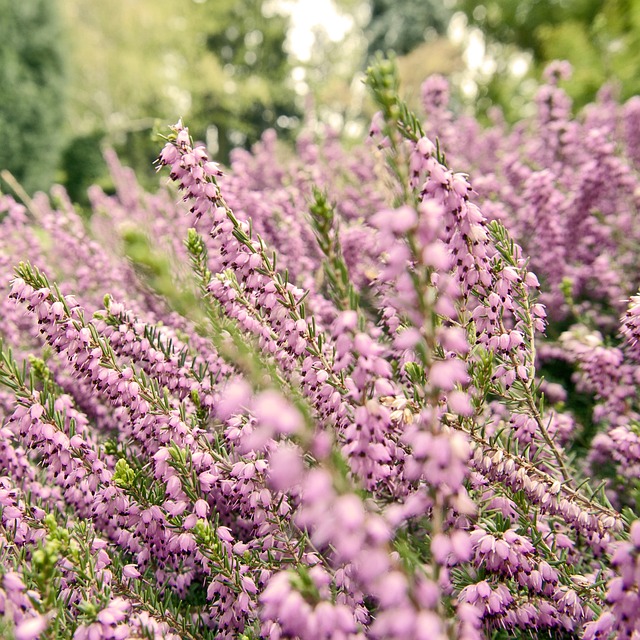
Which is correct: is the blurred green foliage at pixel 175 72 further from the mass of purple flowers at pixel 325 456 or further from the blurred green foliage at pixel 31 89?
the mass of purple flowers at pixel 325 456

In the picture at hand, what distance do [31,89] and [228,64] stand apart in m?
18.1

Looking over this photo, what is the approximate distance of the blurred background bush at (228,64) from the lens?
64.8 feet

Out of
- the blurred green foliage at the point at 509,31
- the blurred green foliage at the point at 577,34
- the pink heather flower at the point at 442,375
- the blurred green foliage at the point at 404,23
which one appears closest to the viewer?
the pink heather flower at the point at 442,375

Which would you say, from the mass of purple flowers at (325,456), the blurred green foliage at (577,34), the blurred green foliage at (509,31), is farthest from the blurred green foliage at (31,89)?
the mass of purple flowers at (325,456)

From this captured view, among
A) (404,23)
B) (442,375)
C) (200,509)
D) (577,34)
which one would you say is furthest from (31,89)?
(442,375)

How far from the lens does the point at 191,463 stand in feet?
6.86

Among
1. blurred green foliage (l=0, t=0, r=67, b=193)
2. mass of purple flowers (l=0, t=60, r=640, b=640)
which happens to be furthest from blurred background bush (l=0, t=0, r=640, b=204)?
mass of purple flowers (l=0, t=60, r=640, b=640)

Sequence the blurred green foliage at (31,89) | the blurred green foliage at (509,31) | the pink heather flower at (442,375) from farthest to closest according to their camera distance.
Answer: the blurred green foliage at (31,89), the blurred green foliage at (509,31), the pink heather flower at (442,375)

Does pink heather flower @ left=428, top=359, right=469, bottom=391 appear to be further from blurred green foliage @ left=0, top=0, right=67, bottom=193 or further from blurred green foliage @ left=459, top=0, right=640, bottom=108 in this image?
blurred green foliage @ left=0, top=0, right=67, bottom=193

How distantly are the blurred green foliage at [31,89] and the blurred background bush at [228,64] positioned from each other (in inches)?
1.8

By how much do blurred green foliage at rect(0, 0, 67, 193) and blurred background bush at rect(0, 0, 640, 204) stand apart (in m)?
0.05

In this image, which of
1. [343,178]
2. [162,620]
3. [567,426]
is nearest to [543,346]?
[567,426]

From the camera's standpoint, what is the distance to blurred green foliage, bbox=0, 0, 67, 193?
19.5 metres

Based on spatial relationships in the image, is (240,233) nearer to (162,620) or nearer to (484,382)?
(484,382)
